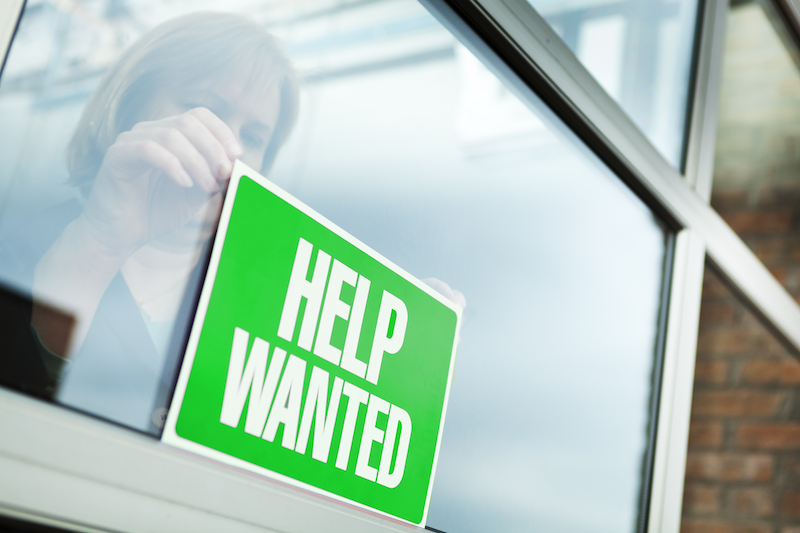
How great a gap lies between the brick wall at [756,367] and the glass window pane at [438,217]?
0.78 metres

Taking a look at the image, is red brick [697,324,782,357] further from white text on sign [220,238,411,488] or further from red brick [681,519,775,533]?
white text on sign [220,238,411,488]

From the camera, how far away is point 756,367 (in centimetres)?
187

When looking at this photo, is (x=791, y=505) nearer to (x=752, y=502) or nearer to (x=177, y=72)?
(x=752, y=502)

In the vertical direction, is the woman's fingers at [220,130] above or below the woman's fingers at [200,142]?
above

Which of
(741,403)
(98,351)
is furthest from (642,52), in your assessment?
(741,403)

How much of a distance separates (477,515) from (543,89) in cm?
56

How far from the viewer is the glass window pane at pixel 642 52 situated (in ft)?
3.40

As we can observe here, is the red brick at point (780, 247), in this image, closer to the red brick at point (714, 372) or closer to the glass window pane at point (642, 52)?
the red brick at point (714, 372)

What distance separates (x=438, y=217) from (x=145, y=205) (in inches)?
13.8

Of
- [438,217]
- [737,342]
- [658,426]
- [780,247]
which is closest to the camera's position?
[438,217]

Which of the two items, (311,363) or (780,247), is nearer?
(311,363)

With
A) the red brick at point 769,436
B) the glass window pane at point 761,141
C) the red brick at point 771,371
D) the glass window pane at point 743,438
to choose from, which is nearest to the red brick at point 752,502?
the glass window pane at point 743,438

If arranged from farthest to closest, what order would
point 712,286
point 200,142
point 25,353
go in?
point 712,286, point 200,142, point 25,353

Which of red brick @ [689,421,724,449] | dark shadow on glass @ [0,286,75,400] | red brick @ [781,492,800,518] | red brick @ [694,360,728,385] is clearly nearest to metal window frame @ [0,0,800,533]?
dark shadow on glass @ [0,286,75,400]
